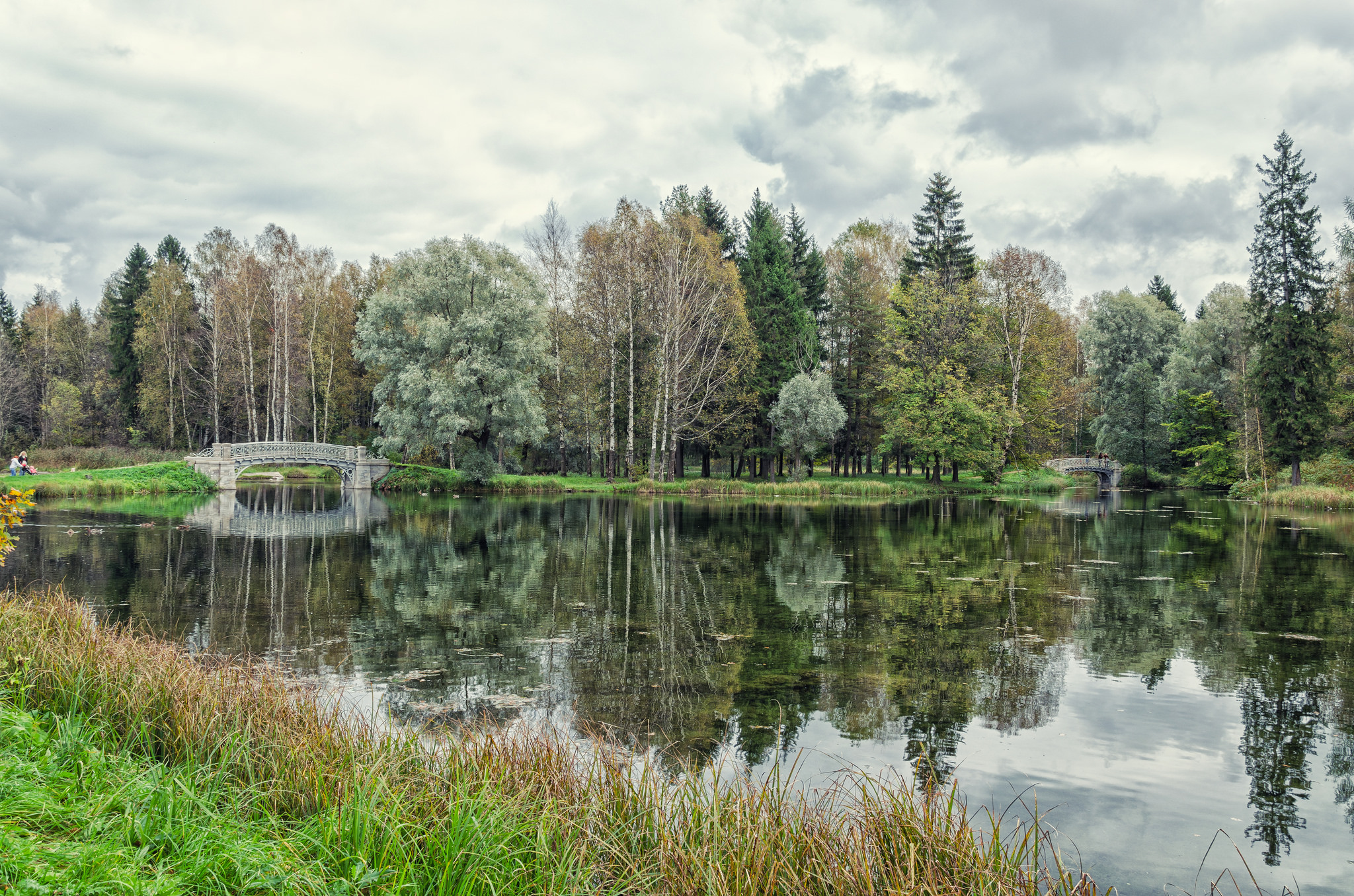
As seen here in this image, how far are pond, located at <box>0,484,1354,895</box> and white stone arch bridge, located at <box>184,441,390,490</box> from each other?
1981 cm

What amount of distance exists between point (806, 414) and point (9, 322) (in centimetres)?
8250

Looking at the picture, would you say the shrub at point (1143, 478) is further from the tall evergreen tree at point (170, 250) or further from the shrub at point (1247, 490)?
the tall evergreen tree at point (170, 250)

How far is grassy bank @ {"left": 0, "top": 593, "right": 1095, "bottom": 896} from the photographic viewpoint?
3902 millimetres

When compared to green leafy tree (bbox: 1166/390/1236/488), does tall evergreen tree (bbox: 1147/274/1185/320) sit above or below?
above

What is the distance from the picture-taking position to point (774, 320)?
4959 cm

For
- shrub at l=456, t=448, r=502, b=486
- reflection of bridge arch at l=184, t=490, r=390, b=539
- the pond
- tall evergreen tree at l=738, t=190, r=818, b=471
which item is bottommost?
the pond

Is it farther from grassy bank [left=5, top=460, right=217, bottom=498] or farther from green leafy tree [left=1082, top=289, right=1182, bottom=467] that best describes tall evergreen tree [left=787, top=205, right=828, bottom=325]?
grassy bank [left=5, top=460, right=217, bottom=498]

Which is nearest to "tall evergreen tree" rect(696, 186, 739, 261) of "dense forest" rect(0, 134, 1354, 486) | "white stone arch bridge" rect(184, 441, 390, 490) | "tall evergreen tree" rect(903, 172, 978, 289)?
"dense forest" rect(0, 134, 1354, 486)

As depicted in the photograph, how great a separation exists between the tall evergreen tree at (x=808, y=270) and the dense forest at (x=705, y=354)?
18cm

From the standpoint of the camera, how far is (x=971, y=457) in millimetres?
47594

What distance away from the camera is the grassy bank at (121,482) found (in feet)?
115

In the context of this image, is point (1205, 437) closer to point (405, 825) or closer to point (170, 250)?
point (405, 825)

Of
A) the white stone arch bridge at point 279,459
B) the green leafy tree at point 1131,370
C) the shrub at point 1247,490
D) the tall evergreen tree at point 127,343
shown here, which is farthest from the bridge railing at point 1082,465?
the tall evergreen tree at point 127,343

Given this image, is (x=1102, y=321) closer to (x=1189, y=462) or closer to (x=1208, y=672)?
(x=1189, y=462)
